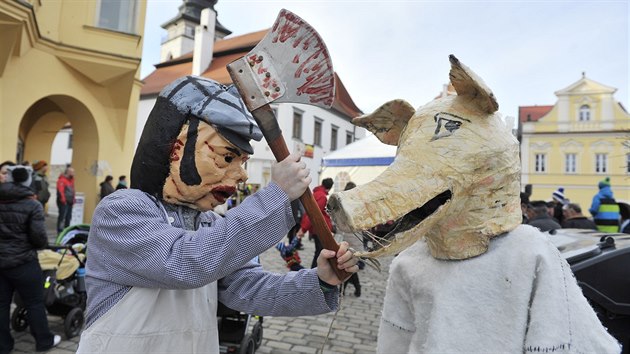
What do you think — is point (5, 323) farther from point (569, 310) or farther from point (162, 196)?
point (569, 310)

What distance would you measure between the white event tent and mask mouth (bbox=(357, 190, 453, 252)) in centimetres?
931

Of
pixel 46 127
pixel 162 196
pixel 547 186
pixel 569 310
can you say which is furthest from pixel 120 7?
pixel 547 186

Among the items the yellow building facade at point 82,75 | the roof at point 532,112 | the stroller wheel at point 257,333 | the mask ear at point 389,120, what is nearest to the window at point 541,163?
the roof at point 532,112

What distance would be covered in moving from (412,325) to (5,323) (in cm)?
374

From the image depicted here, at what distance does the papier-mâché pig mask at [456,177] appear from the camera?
3.84ft

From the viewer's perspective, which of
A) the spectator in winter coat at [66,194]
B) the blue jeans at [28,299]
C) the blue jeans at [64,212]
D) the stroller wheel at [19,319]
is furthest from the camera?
the blue jeans at [64,212]

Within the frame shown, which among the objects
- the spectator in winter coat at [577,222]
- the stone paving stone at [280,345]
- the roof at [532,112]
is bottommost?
the stone paving stone at [280,345]

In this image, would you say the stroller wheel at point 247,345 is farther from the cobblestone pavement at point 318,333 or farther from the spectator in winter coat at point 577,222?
the spectator in winter coat at point 577,222

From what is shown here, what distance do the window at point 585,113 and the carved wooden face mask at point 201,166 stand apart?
A: 32.1 m

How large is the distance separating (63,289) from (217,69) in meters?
22.4

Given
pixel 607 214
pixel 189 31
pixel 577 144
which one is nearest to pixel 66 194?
pixel 607 214

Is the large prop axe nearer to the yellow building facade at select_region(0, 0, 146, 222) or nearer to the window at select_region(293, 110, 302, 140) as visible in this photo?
the yellow building facade at select_region(0, 0, 146, 222)

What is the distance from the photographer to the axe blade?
3.77ft

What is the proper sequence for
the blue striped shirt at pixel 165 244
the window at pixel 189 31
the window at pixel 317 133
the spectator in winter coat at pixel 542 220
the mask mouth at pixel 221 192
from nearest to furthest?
1. the blue striped shirt at pixel 165 244
2. the mask mouth at pixel 221 192
3. the spectator in winter coat at pixel 542 220
4. the window at pixel 317 133
5. the window at pixel 189 31
